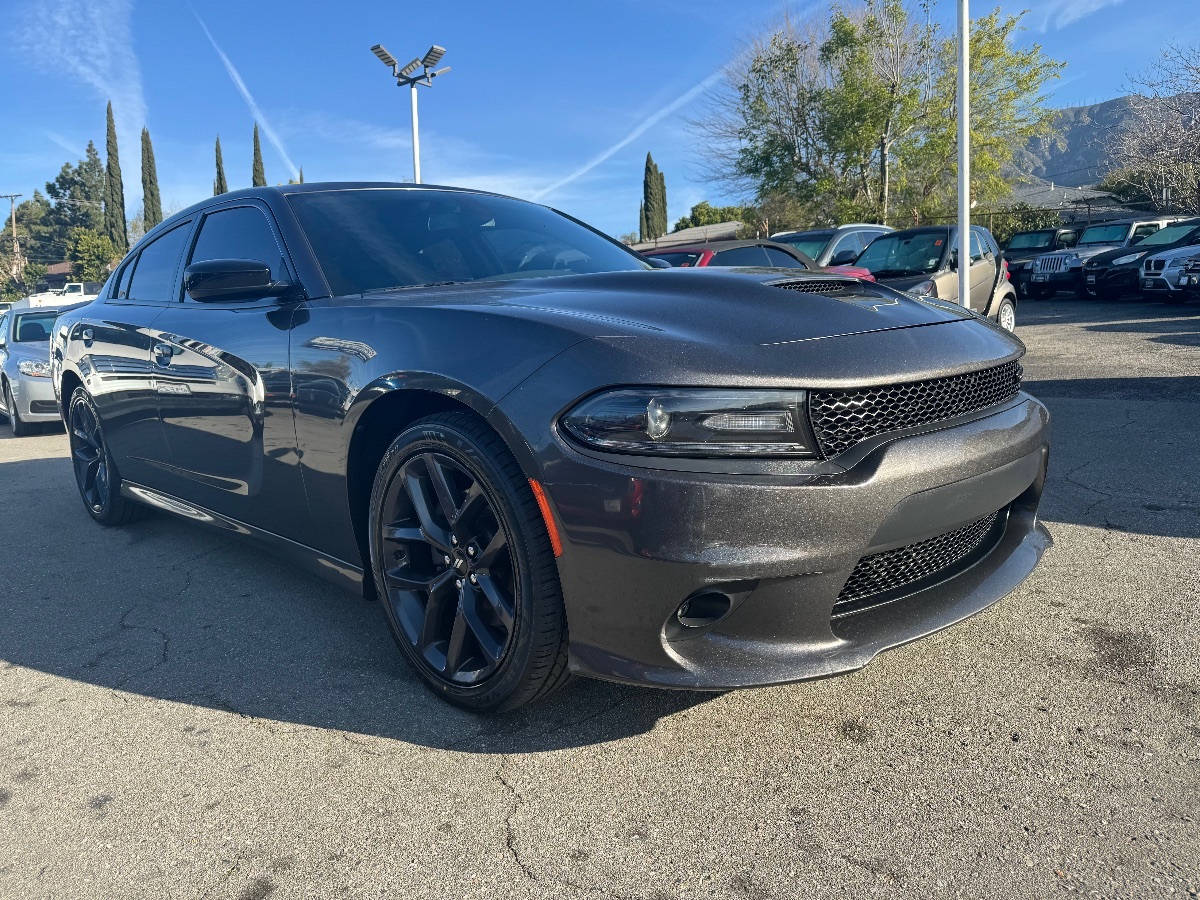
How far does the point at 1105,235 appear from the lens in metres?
20.3

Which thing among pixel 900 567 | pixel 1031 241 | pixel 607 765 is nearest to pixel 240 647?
pixel 607 765

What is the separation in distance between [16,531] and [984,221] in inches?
1194

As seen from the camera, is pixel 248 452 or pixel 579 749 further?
pixel 248 452

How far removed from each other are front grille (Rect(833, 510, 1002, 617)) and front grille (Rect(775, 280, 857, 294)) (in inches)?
30.8

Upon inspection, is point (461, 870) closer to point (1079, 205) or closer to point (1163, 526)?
point (1163, 526)

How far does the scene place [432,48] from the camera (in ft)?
57.6

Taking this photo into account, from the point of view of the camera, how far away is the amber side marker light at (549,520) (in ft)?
6.73

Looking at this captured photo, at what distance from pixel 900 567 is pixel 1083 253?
1936cm

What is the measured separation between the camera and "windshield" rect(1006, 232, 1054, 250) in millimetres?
22523

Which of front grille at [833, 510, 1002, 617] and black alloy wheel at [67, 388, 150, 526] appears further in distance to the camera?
black alloy wheel at [67, 388, 150, 526]

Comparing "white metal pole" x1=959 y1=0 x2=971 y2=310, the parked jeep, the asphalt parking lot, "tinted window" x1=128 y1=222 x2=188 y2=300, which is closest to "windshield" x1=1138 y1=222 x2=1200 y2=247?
the parked jeep

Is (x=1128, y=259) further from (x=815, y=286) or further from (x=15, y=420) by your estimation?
(x=15, y=420)

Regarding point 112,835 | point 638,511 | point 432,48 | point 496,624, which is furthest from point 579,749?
point 432,48

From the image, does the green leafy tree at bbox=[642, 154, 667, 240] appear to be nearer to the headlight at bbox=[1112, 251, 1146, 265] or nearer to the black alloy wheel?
the headlight at bbox=[1112, 251, 1146, 265]
